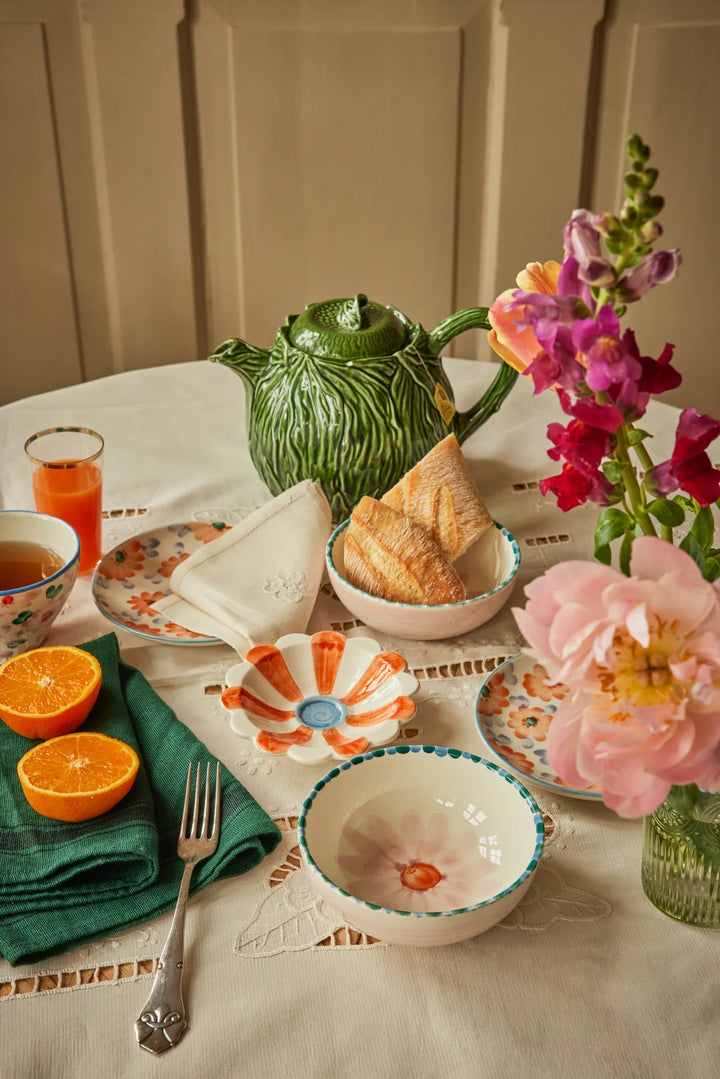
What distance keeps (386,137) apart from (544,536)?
1.54m

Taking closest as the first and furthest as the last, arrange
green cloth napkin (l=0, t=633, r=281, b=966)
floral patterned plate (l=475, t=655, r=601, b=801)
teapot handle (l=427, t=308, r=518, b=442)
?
green cloth napkin (l=0, t=633, r=281, b=966) → floral patterned plate (l=475, t=655, r=601, b=801) → teapot handle (l=427, t=308, r=518, b=442)

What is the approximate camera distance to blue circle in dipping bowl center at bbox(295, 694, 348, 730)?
0.88 metres

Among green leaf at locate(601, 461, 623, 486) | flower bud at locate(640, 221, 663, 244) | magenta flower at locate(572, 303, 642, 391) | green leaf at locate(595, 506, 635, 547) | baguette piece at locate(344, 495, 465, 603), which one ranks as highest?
flower bud at locate(640, 221, 663, 244)

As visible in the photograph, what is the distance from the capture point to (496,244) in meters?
2.51

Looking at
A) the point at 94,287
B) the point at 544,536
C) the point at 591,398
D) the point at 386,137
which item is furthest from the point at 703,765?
the point at 94,287

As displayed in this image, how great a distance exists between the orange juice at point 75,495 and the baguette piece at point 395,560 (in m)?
0.32

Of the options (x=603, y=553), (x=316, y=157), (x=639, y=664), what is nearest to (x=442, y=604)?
(x=603, y=553)

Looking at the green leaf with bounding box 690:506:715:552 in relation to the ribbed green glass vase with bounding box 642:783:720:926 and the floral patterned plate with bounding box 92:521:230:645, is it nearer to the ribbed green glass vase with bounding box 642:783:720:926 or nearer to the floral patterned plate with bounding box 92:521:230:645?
the ribbed green glass vase with bounding box 642:783:720:926

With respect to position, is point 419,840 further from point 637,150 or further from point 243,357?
point 243,357

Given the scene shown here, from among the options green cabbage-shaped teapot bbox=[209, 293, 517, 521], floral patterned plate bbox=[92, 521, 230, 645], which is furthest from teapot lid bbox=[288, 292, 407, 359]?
floral patterned plate bbox=[92, 521, 230, 645]

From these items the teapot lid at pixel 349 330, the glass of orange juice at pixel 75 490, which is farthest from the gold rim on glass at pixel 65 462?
the teapot lid at pixel 349 330

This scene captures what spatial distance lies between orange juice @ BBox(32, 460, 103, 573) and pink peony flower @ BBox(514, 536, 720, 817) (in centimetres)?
75

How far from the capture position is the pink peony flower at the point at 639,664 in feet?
1.52

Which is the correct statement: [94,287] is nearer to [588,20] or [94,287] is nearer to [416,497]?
[588,20]
